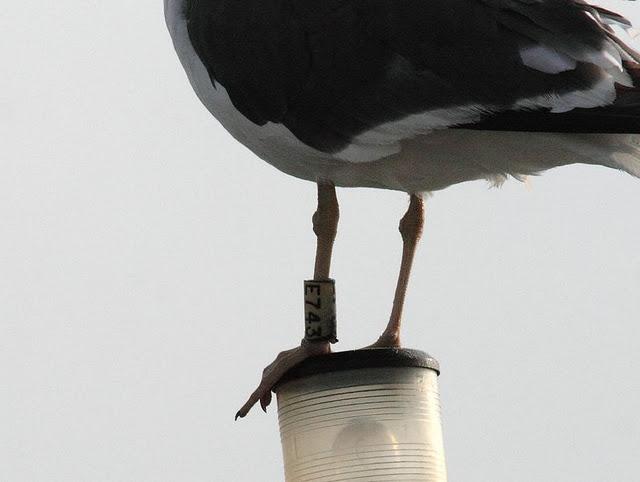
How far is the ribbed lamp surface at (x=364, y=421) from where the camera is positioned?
4.06 metres

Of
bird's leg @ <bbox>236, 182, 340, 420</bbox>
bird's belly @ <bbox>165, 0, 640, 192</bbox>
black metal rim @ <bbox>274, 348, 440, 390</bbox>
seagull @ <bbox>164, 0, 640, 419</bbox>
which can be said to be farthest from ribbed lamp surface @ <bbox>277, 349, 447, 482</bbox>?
bird's belly @ <bbox>165, 0, 640, 192</bbox>

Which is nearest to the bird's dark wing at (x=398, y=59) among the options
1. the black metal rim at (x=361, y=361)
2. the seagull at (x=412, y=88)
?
the seagull at (x=412, y=88)

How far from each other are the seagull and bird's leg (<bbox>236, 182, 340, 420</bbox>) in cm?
1

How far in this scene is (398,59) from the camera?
16.6 ft

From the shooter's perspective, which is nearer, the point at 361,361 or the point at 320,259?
the point at 361,361

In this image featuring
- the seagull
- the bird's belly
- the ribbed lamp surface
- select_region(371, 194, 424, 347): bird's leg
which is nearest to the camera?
the ribbed lamp surface

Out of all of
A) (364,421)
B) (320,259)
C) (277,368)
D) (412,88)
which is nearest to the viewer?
(364,421)

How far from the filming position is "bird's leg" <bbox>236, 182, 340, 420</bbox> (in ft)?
16.1

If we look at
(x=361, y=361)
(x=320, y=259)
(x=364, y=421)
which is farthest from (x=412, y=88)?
(x=364, y=421)

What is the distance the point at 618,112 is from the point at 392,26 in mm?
947

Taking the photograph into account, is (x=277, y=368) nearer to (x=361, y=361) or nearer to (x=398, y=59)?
(x=361, y=361)

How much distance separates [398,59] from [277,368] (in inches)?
46.1

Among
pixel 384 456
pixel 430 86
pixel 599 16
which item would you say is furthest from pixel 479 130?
pixel 384 456

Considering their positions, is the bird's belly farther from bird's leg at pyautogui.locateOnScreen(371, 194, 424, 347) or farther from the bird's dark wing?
bird's leg at pyautogui.locateOnScreen(371, 194, 424, 347)
